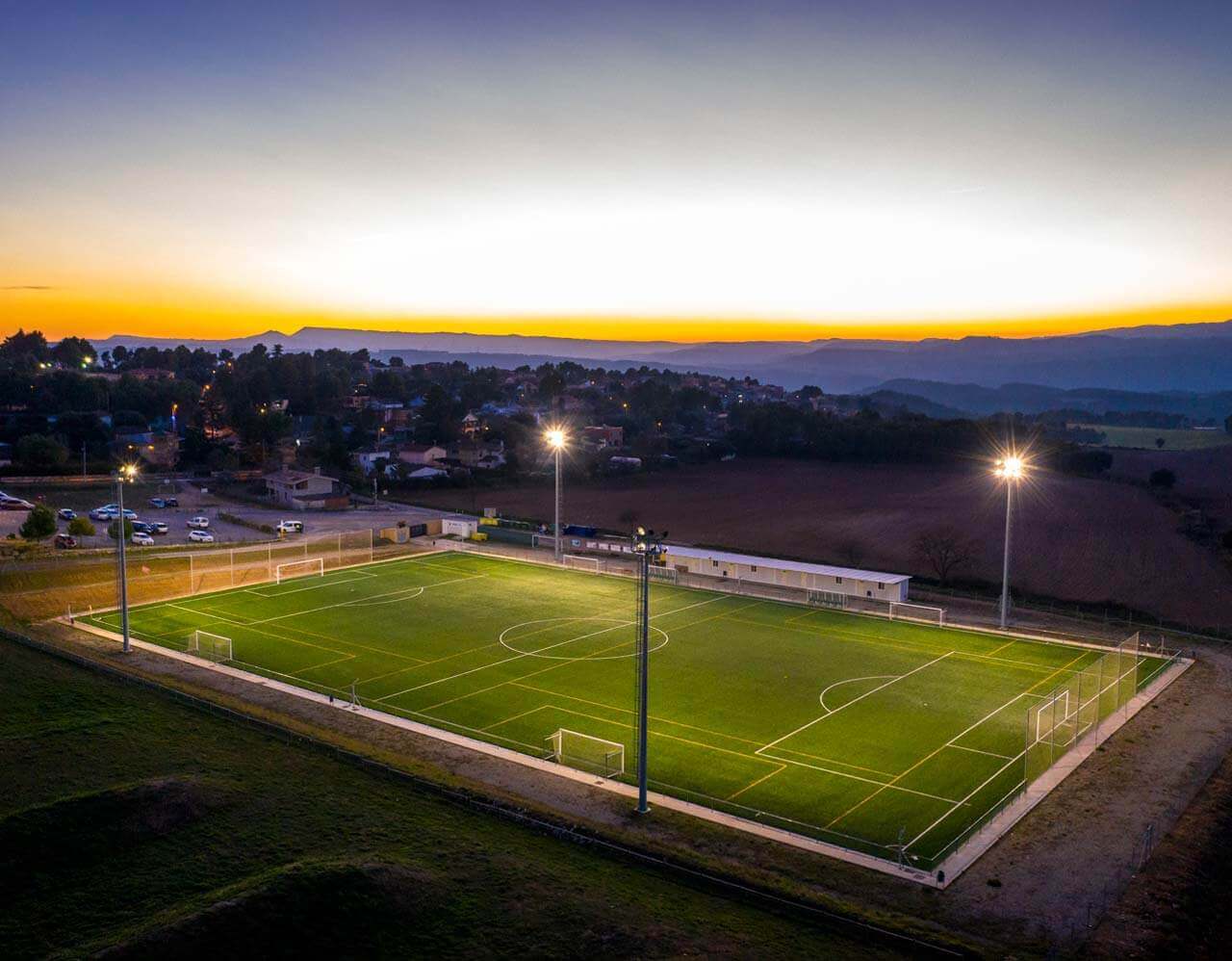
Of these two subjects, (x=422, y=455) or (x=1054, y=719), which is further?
(x=422, y=455)

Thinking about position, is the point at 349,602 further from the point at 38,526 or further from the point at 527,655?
the point at 38,526

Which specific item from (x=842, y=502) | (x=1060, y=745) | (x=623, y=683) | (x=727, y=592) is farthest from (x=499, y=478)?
(x=1060, y=745)

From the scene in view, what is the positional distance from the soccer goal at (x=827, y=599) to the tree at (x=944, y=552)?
898 cm

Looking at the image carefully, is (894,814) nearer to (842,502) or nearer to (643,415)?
(842,502)

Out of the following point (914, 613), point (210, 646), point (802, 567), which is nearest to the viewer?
point (210, 646)

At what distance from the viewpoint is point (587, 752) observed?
2606 cm

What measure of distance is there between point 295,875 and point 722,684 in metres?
17.5

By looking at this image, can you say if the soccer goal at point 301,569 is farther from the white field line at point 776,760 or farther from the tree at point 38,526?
the white field line at point 776,760

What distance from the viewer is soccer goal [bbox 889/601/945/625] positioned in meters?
41.5

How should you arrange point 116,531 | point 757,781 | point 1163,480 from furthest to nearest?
point 1163,480 < point 116,531 < point 757,781

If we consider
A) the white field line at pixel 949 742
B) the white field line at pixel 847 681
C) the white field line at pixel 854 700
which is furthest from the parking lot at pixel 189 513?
the white field line at pixel 949 742

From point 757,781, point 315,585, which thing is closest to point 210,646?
point 315,585

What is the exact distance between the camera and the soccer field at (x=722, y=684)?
2431cm

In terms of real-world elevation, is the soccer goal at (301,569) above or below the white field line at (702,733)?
below
